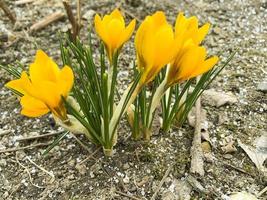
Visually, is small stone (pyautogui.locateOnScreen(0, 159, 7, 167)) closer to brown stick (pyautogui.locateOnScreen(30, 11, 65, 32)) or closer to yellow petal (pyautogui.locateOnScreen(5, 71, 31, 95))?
yellow petal (pyautogui.locateOnScreen(5, 71, 31, 95))

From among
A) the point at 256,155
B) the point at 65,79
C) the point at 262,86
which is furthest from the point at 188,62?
the point at 262,86

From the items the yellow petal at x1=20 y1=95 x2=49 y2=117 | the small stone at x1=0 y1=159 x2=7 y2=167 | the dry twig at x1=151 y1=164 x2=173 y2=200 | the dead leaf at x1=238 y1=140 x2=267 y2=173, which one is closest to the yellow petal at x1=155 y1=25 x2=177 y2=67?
the yellow petal at x1=20 y1=95 x2=49 y2=117

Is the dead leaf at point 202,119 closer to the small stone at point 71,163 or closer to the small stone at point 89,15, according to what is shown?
the small stone at point 71,163

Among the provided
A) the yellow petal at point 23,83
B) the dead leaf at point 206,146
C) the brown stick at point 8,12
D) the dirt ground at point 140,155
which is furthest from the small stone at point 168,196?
the brown stick at point 8,12

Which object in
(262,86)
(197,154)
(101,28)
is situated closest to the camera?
(101,28)

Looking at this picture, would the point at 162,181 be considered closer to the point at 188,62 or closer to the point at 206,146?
the point at 206,146

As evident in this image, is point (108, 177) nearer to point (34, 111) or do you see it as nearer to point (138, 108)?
point (138, 108)

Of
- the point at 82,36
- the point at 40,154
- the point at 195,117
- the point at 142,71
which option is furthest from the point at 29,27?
the point at 142,71
